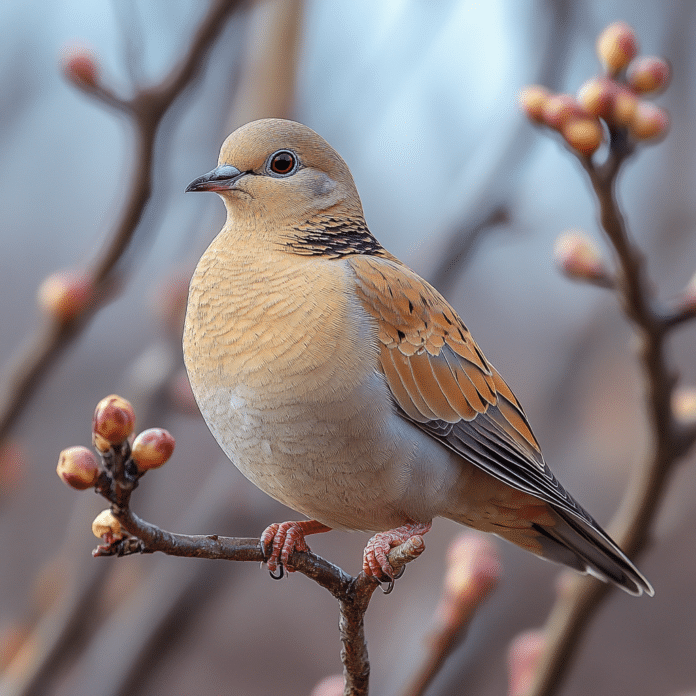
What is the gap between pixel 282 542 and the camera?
154cm

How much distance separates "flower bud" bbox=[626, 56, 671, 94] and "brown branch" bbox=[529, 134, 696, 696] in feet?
0.44

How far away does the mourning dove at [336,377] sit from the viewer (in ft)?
5.09

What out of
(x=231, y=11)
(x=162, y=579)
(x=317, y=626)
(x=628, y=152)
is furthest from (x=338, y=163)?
(x=317, y=626)

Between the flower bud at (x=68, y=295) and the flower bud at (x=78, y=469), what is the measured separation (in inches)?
39.7

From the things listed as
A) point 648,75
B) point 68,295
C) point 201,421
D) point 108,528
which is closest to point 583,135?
point 648,75

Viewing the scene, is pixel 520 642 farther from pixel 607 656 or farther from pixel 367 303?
pixel 607 656

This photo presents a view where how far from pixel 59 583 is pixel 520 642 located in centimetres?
153

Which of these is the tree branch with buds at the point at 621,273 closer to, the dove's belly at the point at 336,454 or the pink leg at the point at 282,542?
the dove's belly at the point at 336,454

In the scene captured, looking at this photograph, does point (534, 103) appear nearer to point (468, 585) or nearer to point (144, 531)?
point (468, 585)

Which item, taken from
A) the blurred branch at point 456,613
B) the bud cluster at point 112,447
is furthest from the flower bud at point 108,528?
the blurred branch at point 456,613

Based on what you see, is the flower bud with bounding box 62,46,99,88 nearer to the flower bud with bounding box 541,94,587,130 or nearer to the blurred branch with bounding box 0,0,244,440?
the blurred branch with bounding box 0,0,244,440

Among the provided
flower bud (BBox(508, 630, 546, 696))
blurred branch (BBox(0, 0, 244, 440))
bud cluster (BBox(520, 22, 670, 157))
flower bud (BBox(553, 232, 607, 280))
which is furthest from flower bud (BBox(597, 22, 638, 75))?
flower bud (BBox(508, 630, 546, 696))

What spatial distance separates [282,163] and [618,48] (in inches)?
28.1

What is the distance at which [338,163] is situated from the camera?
179 cm
